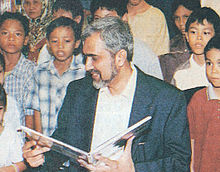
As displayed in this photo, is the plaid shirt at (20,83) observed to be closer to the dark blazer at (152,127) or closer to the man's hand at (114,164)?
the dark blazer at (152,127)

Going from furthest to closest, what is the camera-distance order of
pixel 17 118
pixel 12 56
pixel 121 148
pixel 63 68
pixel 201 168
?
pixel 12 56, pixel 63 68, pixel 17 118, pixel 201 168, pixel 121 148

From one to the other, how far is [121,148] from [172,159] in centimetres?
22

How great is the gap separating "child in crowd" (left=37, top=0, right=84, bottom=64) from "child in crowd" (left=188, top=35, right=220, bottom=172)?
3.39 ft

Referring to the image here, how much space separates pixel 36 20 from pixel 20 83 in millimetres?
492

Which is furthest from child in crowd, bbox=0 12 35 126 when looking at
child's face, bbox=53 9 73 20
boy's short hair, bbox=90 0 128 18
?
boy's short hair, bbox=90 0 128 18

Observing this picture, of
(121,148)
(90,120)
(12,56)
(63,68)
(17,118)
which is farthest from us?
(12,56)

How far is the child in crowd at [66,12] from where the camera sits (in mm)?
2561

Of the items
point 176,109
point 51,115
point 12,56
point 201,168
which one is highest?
point 12,56

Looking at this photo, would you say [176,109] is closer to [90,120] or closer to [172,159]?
[172,159]

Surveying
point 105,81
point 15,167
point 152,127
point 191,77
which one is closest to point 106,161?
point 152,127

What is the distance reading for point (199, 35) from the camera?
2.16m

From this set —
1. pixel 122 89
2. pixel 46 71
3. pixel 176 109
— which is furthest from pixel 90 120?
pixel 46 71

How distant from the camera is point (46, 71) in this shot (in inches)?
94.1

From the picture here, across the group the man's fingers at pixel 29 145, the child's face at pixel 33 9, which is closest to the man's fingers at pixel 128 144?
the man's fingers at pixel 29 145
